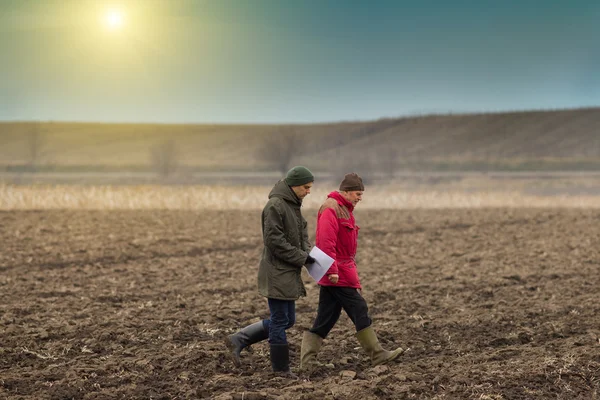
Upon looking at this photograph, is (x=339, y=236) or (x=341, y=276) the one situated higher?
(x=339, y=236)

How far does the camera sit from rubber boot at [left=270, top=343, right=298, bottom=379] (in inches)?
255

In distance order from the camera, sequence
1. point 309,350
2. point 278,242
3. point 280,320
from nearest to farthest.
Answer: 1. point 278,242
2. point 280,320
3. point 309,350

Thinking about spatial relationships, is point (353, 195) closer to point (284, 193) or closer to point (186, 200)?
point (284, 193)

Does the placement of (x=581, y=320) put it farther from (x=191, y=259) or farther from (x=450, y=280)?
(x=191, y=259)

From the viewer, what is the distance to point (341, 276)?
646cm

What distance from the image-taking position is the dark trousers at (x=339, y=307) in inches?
258

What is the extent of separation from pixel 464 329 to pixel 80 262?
8.22m

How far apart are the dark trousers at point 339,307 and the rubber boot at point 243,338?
478 mm

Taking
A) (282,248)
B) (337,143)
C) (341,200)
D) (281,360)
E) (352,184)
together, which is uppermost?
(337,143)

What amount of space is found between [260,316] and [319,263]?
10.6ft

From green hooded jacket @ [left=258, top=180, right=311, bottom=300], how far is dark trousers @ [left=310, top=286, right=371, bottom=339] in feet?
1.40

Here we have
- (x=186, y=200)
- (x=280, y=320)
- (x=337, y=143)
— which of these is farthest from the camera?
(x=337, y=143)

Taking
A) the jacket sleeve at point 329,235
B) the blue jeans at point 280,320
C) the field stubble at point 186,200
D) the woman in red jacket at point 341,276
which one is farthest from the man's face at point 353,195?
the field stubble at point 186,200

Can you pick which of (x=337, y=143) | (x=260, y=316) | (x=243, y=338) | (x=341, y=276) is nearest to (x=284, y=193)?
(x=341, y=276)
